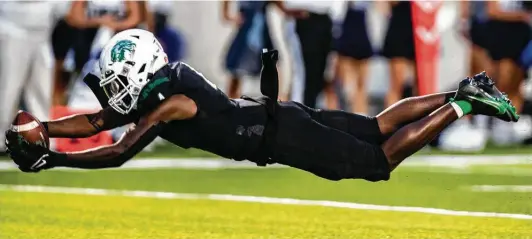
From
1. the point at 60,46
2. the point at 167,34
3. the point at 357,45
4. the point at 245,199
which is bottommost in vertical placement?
the point at 245,199

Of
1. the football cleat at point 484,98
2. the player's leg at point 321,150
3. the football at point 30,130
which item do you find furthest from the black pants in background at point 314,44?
the football at point 30,130

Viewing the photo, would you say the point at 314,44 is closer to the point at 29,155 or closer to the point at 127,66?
the point at 127,66

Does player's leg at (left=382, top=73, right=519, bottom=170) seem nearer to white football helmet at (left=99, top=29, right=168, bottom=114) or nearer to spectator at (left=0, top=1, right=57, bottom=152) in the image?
white football helmet at (left=99, top=29, right=168, bottom=114)

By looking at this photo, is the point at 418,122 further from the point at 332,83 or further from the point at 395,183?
the point at 332,83

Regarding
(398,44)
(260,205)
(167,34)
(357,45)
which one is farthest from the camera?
(167,34)

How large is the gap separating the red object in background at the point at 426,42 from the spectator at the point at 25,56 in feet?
11.1

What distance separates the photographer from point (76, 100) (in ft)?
42.8

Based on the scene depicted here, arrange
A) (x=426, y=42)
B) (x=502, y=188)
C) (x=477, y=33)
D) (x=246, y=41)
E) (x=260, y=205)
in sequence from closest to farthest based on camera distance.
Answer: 1. (x=260, y=205)
2. (x=502, y=188)
3. (x=246, y=41)
4. (x=426, y=42)
5. (x=477, y=33)

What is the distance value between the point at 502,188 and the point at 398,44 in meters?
3.94

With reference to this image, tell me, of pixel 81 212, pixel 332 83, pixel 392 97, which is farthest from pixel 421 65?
pixel 81 212

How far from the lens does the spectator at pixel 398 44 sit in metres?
14.2

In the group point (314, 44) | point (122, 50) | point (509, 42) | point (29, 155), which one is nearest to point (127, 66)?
point (122, 50)

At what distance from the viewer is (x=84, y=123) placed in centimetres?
770

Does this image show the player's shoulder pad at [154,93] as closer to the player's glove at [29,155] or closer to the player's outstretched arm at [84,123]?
the player's outstretched arm at [84,123]
